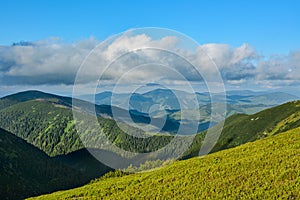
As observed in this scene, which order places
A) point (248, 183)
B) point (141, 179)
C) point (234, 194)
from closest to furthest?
point (234, 194), point (248, 183), point (141, 179)

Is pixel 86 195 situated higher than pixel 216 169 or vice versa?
pixel 216 169

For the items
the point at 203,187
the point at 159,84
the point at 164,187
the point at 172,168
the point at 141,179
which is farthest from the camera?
the point at 172,168

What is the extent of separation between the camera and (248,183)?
3191 cm

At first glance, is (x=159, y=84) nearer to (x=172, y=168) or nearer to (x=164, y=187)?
(x=164, y=187)

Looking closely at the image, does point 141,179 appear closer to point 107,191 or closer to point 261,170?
point 107,191

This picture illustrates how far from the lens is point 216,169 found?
41562 millimetres

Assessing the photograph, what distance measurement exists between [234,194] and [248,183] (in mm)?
2817

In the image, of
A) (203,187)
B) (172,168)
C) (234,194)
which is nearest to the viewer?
(234,194)

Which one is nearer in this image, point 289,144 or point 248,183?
point 248,183

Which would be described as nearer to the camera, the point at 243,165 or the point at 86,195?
the point at 243,165

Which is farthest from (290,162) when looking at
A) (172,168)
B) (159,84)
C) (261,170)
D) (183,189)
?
(172,168)

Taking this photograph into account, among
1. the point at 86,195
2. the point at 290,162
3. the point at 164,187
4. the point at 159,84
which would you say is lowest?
the point at 86,195

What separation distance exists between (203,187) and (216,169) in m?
7.45

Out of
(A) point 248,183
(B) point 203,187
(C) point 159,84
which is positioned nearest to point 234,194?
(A) point 248,183
